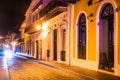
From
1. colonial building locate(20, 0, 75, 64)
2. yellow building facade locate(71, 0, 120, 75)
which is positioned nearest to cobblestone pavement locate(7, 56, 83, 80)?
yellow building facade locate(71, 0, 120, 75)

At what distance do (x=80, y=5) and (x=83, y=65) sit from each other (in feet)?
14.3

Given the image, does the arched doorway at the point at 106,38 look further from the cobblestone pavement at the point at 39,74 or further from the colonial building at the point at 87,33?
the cobblestone pavement at the point at 39,74

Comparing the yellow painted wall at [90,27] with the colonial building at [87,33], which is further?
the yellow painted wall at [90,27]

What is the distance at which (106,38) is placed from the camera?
16.6 metres

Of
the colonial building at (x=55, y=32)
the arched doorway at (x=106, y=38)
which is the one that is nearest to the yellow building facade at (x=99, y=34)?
the arched doorway at (x=106, y=38)

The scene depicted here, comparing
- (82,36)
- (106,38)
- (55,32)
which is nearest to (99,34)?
(106,38)

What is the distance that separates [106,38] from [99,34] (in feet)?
1.59

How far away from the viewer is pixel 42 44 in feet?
109

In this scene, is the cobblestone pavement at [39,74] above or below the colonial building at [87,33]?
below

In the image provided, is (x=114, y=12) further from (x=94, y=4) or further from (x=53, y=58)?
(x=53, y=58)

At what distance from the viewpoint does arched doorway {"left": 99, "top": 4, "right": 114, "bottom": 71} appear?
51.9 ft

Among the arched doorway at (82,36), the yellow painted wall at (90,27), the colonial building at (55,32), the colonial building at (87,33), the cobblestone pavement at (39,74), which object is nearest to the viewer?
the cobblestone pavement at (39,74)

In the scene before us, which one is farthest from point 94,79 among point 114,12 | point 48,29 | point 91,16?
point 48,29

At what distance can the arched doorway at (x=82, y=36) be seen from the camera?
19.8m
